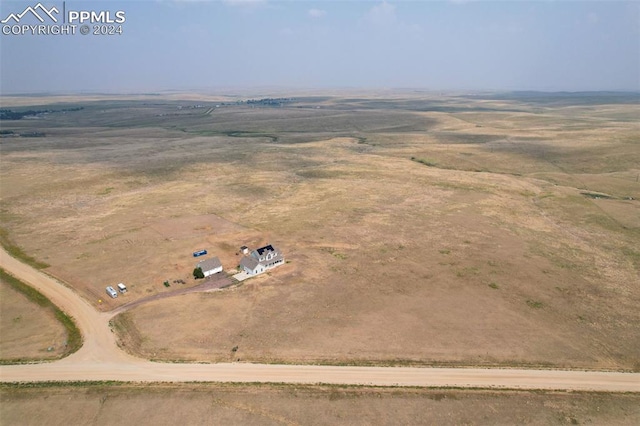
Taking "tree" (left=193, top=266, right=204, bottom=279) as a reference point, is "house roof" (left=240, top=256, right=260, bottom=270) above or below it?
above

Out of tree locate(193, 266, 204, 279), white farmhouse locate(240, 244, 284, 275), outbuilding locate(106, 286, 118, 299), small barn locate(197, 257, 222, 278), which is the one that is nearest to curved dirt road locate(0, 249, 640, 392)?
outbuilding locate(106, 286, 118, 299)

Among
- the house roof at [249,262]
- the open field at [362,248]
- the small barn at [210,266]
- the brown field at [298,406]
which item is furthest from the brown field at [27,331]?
the house roof at [249,262]

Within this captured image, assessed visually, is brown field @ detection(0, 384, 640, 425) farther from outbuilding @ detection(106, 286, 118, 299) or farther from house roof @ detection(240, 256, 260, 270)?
house roof @ detection(240, 256, 260, 270)

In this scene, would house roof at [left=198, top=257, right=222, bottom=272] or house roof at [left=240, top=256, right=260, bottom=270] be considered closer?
house roof at [left=198, top=257, right=222, bottom=272]

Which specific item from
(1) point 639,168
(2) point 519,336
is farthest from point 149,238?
(1) point 639,168

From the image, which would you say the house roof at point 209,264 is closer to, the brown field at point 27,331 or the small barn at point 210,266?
the small barn at point 210,266

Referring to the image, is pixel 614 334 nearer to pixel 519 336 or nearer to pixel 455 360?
pixel 519 336
